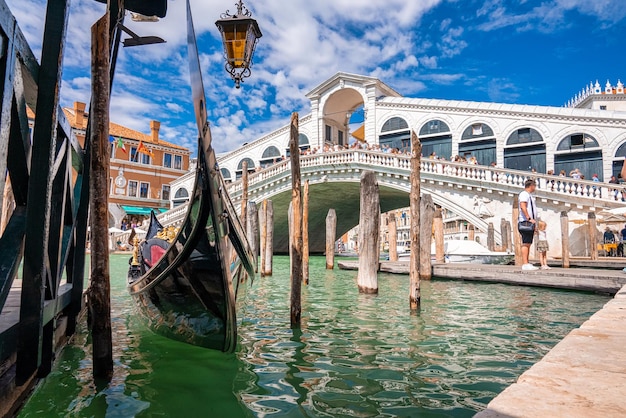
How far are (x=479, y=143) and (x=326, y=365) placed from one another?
14955 mm

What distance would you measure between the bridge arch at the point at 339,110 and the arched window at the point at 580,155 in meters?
7.44

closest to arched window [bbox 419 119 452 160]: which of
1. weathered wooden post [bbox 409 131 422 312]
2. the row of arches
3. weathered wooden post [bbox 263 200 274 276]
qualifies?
the row of arches

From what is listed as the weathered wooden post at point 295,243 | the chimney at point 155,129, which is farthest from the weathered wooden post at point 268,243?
the chimney at point 155,129

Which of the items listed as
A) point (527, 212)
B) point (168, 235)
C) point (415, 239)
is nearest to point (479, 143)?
point (527, 212)

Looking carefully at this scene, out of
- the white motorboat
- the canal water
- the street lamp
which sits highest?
the street lamp

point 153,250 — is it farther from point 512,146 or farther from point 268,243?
point 512,146

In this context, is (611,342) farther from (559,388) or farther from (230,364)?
(230,364)

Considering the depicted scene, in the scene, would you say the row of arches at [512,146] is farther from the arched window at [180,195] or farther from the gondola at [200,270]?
the gondola at [200,270]

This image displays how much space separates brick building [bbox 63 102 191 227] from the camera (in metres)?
21.9

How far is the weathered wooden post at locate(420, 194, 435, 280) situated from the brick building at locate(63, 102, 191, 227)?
668 inches

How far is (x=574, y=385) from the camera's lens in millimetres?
1289

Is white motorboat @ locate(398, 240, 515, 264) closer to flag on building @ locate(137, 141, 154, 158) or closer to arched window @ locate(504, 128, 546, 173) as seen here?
arched window @ locate(504, 128, 546, 173)

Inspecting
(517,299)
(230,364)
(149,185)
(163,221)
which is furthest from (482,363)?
(149,185)

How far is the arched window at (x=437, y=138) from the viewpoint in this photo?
16625 mm
